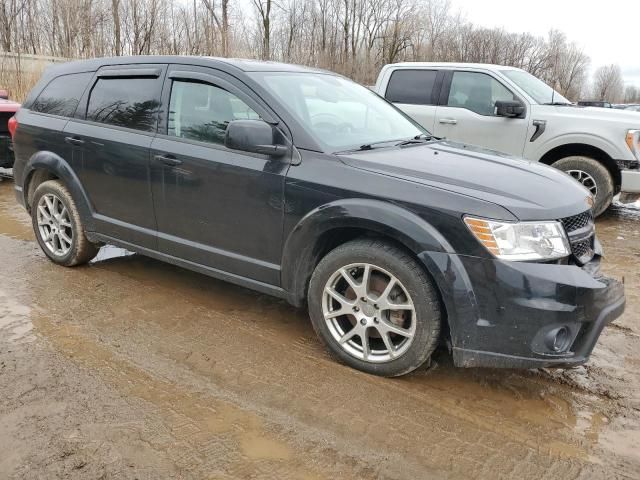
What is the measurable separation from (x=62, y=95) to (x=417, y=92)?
16.2 feet

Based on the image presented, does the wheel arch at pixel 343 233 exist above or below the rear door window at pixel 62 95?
below

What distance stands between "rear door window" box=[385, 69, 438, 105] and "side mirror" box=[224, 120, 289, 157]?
16.4 ft

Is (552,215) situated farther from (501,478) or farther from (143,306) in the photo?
(143,306)

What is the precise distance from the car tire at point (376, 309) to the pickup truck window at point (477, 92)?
5.01 meters

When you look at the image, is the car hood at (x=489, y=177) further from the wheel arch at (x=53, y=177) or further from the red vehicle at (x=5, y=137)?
the red vehicle at (x=5, y=137)

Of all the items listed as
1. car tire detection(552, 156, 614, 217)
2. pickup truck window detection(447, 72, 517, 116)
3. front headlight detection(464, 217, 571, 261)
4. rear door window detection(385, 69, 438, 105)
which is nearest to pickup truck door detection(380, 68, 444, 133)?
rear door window detection(385, 69, 438, 105)

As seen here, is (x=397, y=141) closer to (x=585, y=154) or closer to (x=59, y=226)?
(x=59, y=226)

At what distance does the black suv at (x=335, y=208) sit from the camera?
2.64 metres

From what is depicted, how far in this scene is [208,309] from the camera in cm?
393

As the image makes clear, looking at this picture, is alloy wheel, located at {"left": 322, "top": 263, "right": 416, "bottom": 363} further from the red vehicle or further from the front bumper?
the red vehicle

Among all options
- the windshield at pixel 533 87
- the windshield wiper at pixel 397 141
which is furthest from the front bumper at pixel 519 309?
the windshield at pixel 533 87

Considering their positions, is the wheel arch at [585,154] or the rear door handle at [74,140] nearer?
the rear door handle at [74,140]

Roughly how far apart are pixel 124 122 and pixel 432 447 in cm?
315

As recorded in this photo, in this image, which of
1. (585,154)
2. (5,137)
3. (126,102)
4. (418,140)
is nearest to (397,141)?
(418,140)
